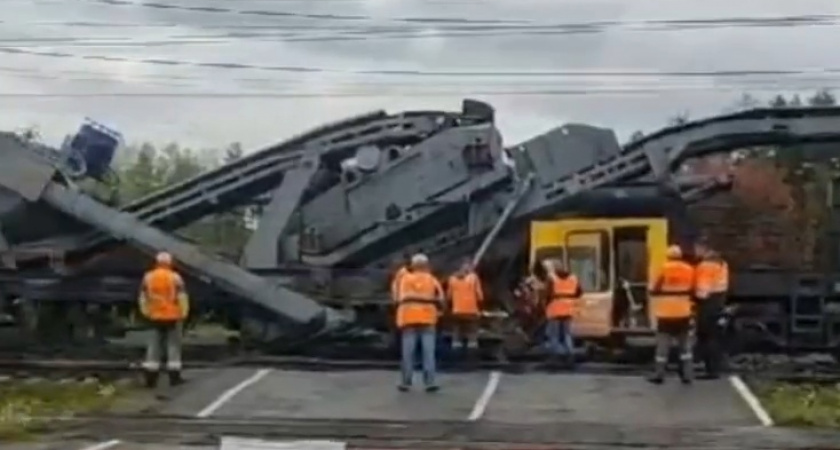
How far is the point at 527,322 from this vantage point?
2609cm

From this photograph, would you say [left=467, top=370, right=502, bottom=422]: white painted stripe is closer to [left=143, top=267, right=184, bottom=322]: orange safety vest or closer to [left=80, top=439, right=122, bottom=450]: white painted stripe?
[left=143, top=267, right=184, bottom=322]: orange safety vest

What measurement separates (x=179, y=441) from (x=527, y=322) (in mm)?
10679

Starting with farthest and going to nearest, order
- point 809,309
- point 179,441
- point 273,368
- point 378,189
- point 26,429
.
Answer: point 378,189, point 809,309, point 273,368, point 26,429, point 179,441

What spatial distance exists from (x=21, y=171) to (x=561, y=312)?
28.2 ft

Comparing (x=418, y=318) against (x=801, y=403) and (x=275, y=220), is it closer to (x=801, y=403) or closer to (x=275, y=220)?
(x=801, y=403)

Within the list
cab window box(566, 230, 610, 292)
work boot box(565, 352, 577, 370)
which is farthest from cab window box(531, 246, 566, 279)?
work boot box(565, 352, 577, 370)

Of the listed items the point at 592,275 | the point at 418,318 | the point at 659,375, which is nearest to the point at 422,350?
the point at 418,318

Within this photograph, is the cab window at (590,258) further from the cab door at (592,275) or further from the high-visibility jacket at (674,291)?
the high-visibility jacket at (674,291)

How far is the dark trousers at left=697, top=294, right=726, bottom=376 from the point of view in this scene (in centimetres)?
2277

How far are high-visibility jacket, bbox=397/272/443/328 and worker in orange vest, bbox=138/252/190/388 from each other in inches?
108

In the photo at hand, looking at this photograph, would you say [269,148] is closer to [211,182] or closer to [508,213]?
[211,182]

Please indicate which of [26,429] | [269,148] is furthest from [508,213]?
[26,429]

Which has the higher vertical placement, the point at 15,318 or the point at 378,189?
the point at 378,189

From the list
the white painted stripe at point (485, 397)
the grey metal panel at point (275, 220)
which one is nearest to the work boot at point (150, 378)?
the white painted stripe at point (485, 397)
